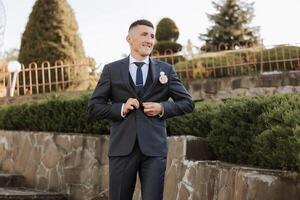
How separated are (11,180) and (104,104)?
4933 millimetres

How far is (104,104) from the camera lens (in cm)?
345

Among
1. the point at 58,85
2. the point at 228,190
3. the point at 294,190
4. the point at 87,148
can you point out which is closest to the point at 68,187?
the point at 87,148

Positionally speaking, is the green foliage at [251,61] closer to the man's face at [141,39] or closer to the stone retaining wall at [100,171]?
the stone retaining wall at [100,171]

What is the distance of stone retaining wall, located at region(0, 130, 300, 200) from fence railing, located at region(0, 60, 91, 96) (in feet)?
14.3

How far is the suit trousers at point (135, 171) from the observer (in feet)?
10.9

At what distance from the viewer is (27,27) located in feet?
46.5

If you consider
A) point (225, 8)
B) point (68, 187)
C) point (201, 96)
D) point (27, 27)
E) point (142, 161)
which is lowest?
point (68, 187)

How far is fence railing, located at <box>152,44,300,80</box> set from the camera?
11.7m

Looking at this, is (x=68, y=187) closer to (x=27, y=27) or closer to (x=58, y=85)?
(x=58, y=85)

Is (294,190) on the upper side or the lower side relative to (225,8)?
lower

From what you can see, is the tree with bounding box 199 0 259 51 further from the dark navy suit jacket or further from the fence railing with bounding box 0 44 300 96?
the dark navy suit jacket

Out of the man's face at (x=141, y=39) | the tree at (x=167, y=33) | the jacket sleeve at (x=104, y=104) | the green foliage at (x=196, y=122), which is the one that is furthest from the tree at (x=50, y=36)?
the man's face at (x=141, y=39)

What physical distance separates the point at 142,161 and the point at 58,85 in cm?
1030

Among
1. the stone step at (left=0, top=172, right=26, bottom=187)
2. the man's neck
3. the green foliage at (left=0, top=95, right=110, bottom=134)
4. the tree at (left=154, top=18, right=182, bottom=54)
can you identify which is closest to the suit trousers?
the man's neck
